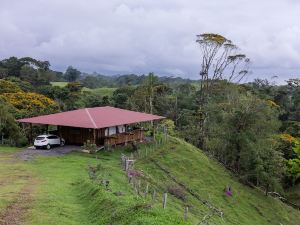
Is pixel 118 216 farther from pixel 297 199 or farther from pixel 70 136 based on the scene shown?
pixel 297 199

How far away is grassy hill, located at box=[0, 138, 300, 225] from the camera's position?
2061 centimetres

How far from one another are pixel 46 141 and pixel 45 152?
251 cm

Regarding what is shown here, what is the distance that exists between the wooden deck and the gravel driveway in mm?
3421

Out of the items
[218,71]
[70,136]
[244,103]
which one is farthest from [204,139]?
[70,136]

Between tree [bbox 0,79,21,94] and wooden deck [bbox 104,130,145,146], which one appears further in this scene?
tree [bbox 0,79,21,94]

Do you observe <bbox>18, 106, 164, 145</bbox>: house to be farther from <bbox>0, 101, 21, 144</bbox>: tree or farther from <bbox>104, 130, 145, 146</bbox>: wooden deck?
<bbox>0, 101, 21, 144</bbox>: tree

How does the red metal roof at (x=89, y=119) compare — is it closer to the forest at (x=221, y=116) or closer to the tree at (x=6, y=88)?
the forest at (x=221, y=116)

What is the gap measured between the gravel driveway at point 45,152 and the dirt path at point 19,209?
547 inches

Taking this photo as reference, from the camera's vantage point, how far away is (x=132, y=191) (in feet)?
92.3

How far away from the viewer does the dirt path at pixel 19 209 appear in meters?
19.5

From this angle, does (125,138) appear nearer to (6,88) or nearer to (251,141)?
(251,141)

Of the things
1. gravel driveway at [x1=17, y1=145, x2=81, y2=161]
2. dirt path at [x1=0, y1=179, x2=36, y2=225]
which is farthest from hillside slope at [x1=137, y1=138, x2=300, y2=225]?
dirt path at [x1=0, y1=179, x2=36, y2=225]

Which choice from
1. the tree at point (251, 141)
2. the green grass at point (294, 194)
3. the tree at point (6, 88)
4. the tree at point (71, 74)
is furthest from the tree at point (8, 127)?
the tree at point (71, 74)

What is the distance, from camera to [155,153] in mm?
46969
